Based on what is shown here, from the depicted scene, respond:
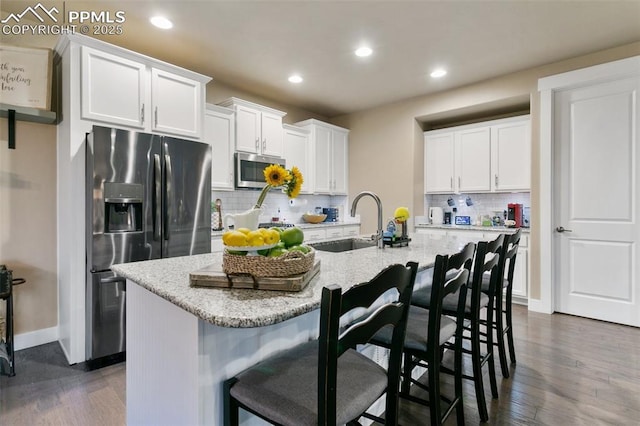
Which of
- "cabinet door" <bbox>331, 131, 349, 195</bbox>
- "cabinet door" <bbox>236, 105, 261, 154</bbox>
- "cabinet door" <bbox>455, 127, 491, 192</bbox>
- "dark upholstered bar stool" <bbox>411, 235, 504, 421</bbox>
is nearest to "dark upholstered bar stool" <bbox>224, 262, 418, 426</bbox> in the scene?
"dark upholstered bar stool" <bbox>411, 235, 504, 421</bbox>

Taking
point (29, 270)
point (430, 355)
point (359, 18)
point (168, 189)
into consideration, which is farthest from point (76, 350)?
point (359, 18)

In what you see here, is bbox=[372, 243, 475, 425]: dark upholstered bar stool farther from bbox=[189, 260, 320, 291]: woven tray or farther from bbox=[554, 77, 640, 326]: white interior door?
bbox=[554, 77, 640, 326]: white interior door

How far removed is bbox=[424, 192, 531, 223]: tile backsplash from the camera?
14.3 ft

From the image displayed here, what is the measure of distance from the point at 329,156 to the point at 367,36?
232 centimetres

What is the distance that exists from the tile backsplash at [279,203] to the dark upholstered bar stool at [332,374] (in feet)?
9.40

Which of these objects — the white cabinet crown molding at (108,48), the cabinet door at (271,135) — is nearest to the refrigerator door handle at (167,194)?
the white cabinet crown molding at (108,48)

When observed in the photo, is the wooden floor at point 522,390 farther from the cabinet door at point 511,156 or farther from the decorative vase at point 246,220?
the cabinet door at point 511,156

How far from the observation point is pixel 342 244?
2.59m

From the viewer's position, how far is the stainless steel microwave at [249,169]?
3.95m

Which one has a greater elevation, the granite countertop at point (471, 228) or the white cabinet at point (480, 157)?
the white cabinet at point (480, 157)

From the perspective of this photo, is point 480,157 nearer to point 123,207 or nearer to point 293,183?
point 293,183

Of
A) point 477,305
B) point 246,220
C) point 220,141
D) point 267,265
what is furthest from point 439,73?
point 267,265

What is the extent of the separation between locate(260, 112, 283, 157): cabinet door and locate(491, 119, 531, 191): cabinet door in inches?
110

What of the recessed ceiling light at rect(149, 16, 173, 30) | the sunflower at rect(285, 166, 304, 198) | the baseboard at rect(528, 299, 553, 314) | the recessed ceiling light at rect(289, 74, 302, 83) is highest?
the recessed ceiling light at rect(289, 74, 302, 83)
